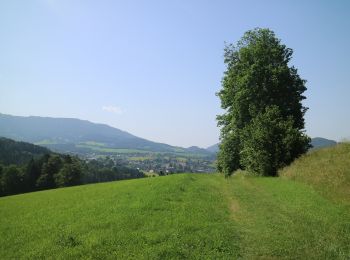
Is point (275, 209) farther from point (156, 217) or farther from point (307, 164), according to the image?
point (307, 164)

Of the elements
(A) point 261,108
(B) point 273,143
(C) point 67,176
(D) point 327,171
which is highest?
(A) point 261,108

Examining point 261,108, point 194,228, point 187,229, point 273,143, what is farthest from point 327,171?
point 261,108

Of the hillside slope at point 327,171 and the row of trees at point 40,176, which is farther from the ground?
the hillside slope at point 327,171

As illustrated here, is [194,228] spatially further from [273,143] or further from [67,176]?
[67,176]

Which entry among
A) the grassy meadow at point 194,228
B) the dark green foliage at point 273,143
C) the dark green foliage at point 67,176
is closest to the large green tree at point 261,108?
the dark green foliage at point 273,143

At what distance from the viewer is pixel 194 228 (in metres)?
19.1

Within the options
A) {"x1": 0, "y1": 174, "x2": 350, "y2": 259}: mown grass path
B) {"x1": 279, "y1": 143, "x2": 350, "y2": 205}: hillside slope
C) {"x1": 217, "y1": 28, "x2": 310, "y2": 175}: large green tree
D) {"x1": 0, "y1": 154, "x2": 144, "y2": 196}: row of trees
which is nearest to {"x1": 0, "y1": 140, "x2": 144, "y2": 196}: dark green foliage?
{"x1": 0, "y1": 154, "x2": 144, "y2": 196}: row of trees

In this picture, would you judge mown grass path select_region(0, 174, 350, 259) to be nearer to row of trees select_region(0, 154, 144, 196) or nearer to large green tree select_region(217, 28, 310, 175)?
large green tree select_region(217, 28, 310, 175)

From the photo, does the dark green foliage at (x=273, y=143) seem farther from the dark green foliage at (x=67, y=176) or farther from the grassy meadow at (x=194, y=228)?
the dark green foliage at (x=67, y=176)

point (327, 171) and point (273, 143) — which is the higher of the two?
point (273, 143)

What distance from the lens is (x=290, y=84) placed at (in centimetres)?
5638

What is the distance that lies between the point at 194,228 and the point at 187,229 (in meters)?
0.41

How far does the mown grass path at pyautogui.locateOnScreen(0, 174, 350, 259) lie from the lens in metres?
15.5

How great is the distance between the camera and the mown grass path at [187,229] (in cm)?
1552
